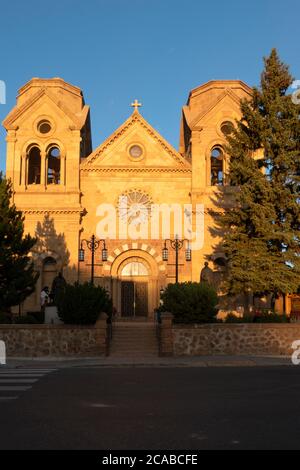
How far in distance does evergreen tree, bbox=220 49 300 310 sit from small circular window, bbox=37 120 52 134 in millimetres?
14562

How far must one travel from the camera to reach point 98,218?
3638 centimetres

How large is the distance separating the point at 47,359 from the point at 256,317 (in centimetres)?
1028

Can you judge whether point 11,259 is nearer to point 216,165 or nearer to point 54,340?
point 54,340

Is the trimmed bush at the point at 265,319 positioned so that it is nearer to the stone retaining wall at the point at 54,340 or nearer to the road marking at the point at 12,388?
the stone retaining wall at the point at 54,340

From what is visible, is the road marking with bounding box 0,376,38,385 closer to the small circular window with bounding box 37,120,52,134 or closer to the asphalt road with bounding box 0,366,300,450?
the asphalt road with bounding box 0,366,300,450

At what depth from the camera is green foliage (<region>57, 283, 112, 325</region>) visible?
929 inches

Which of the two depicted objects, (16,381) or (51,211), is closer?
(16,381)

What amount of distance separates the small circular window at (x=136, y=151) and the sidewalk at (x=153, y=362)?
1798cm

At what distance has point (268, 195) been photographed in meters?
27.3

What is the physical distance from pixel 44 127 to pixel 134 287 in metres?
12.8

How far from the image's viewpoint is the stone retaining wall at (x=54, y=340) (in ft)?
76.4

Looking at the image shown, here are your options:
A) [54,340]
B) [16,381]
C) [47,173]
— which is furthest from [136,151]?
[16,381]
